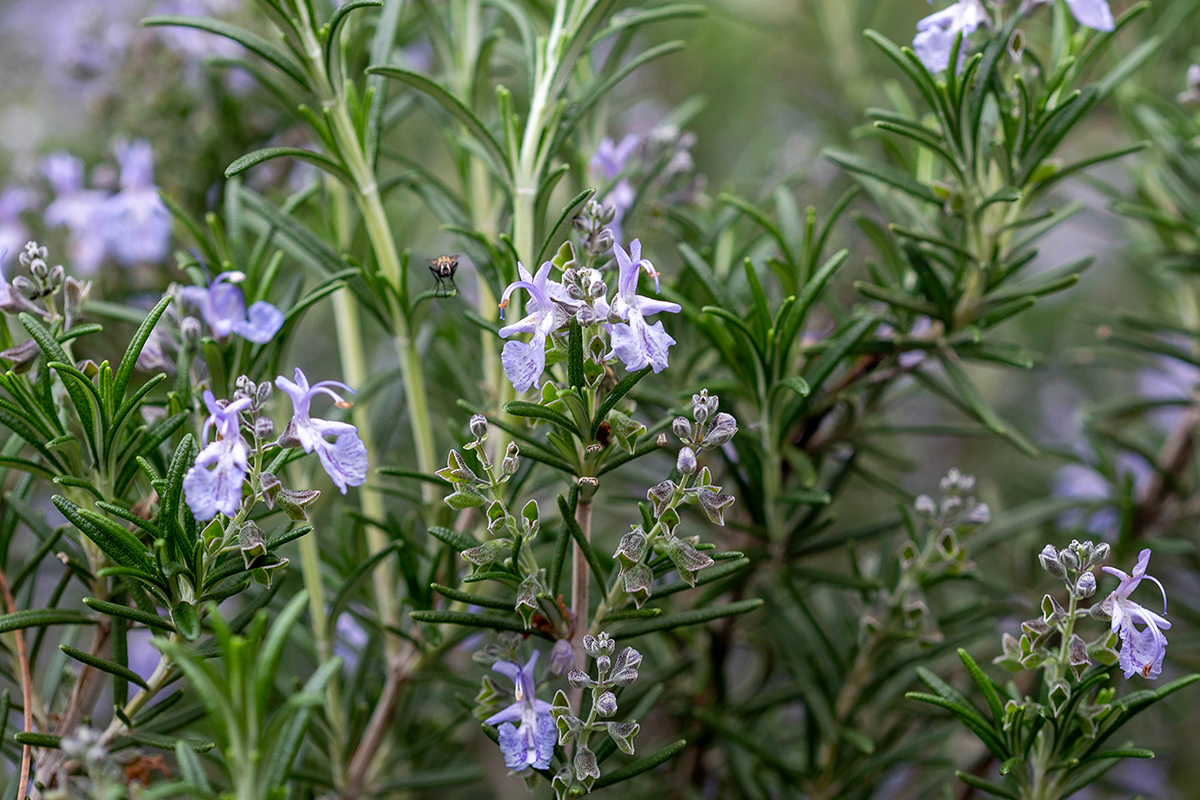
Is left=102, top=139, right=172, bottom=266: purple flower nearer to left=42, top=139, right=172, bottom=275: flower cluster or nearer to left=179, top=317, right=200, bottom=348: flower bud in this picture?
left=42, top=139, right=172, bottom=275: flower cluster

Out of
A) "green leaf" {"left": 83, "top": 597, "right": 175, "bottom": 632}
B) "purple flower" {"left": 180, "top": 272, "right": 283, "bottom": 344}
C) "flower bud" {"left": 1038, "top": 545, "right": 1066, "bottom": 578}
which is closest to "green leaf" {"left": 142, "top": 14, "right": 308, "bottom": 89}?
"purple flower" {"left": 180, "top": 272, "right": 283, "bottom": 344}

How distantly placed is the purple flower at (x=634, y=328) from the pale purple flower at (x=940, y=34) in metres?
0.59

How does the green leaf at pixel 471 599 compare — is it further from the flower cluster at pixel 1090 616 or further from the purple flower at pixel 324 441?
the flower cluster at pixel 1090 616

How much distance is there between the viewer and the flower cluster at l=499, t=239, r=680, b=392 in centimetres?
96

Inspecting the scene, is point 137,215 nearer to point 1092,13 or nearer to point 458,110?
point 458,110

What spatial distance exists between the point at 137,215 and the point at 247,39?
0.78 metres

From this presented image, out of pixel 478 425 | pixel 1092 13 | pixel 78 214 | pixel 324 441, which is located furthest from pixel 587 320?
pixel 78 214

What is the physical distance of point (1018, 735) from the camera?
43.0 inches

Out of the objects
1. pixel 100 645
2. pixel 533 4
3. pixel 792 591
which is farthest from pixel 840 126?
pixel 100 645

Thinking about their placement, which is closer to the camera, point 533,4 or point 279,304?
point 279,304

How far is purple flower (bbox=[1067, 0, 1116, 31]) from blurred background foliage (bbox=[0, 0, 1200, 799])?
1.14 ft

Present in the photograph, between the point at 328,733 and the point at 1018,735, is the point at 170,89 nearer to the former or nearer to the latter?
the point at 328,733

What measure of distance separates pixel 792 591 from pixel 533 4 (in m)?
1.20

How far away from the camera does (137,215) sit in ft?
5.95
